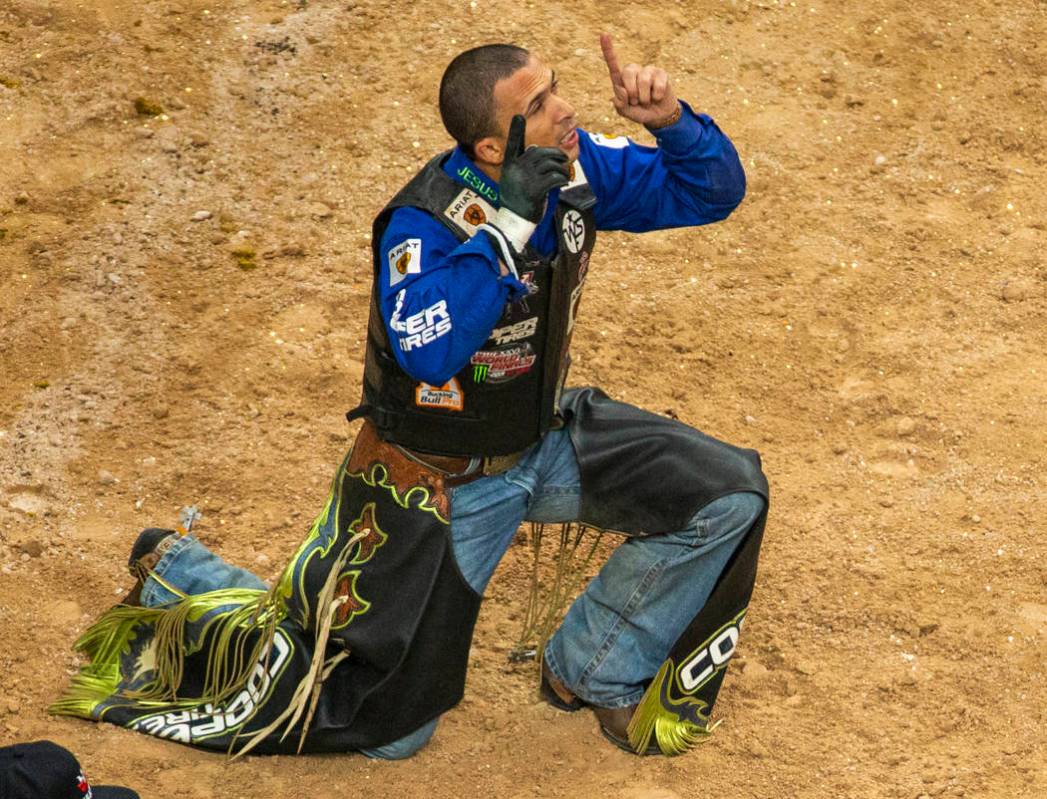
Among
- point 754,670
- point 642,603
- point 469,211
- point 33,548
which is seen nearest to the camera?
point 469,211

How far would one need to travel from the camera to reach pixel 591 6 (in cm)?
752

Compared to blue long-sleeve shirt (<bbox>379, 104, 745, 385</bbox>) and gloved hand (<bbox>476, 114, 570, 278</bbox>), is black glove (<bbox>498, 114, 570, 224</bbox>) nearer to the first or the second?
gloved hand (<bbox>476, 114, 570, 278</bbox>)

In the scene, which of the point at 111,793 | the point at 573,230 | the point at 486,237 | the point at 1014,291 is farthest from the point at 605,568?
the point at 1014,291

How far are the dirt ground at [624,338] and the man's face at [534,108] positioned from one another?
174 centimetres

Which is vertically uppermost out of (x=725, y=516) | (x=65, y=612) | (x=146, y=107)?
(x=725, y=516)

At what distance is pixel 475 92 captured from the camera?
404 centimetres

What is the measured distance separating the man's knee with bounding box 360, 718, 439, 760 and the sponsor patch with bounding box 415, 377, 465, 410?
954 mm

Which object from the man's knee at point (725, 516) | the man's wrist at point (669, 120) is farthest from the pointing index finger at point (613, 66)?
the man's knee at point (725, 516)

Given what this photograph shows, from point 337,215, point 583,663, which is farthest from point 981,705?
point 337,215

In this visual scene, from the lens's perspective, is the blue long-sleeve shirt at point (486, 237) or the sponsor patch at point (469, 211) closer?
the blue long-sleeve shirt at point (486, 237)

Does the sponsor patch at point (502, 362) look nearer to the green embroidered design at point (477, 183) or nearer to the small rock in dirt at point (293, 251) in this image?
the green embroidered design at point (477, 183)

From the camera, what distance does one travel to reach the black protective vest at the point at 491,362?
4031 millimetres

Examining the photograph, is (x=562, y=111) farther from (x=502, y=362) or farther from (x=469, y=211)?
(x=502, y=362)

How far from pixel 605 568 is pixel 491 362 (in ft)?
2.43
